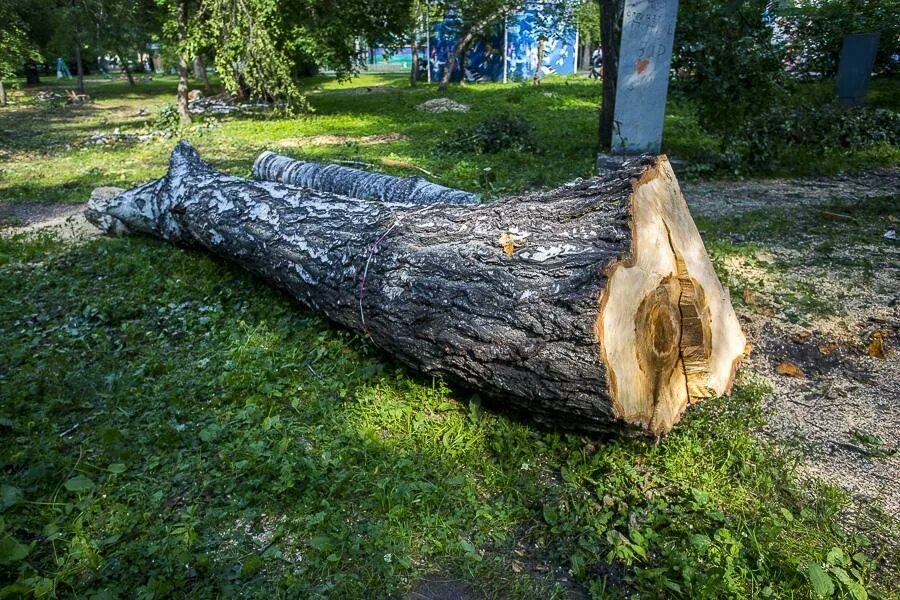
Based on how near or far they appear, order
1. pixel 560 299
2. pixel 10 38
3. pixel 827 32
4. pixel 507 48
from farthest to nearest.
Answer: pixel 507 48 → pixel 10 38 → pixel 827 32 → pixel 560 299

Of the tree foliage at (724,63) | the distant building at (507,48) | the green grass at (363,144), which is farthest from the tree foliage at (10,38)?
the tree foliage at (724,63)

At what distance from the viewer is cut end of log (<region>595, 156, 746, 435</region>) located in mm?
2244

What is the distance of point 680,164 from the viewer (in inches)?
292

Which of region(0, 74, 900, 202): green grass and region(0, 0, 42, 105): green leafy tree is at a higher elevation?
region(0, 0, 42, 105): green leafy tree

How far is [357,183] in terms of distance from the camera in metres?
5.62

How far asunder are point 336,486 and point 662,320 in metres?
1.46

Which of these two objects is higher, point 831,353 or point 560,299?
point 560,299

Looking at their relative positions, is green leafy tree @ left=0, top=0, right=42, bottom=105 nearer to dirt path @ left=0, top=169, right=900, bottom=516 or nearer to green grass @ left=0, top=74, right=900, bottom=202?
green grass @ left=0, top=74, right=900, bottom=202

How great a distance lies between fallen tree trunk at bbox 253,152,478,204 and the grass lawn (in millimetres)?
1698

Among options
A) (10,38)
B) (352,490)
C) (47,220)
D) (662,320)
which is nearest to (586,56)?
(10,38)

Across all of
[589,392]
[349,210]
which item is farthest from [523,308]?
[349,210]

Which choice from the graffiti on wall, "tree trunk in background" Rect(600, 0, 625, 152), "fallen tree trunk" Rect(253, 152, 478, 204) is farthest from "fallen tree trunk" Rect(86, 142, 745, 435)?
the graffiti on wall

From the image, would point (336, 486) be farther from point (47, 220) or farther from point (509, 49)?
point (509, 49)

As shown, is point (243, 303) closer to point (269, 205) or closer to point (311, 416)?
point (269, 205)
